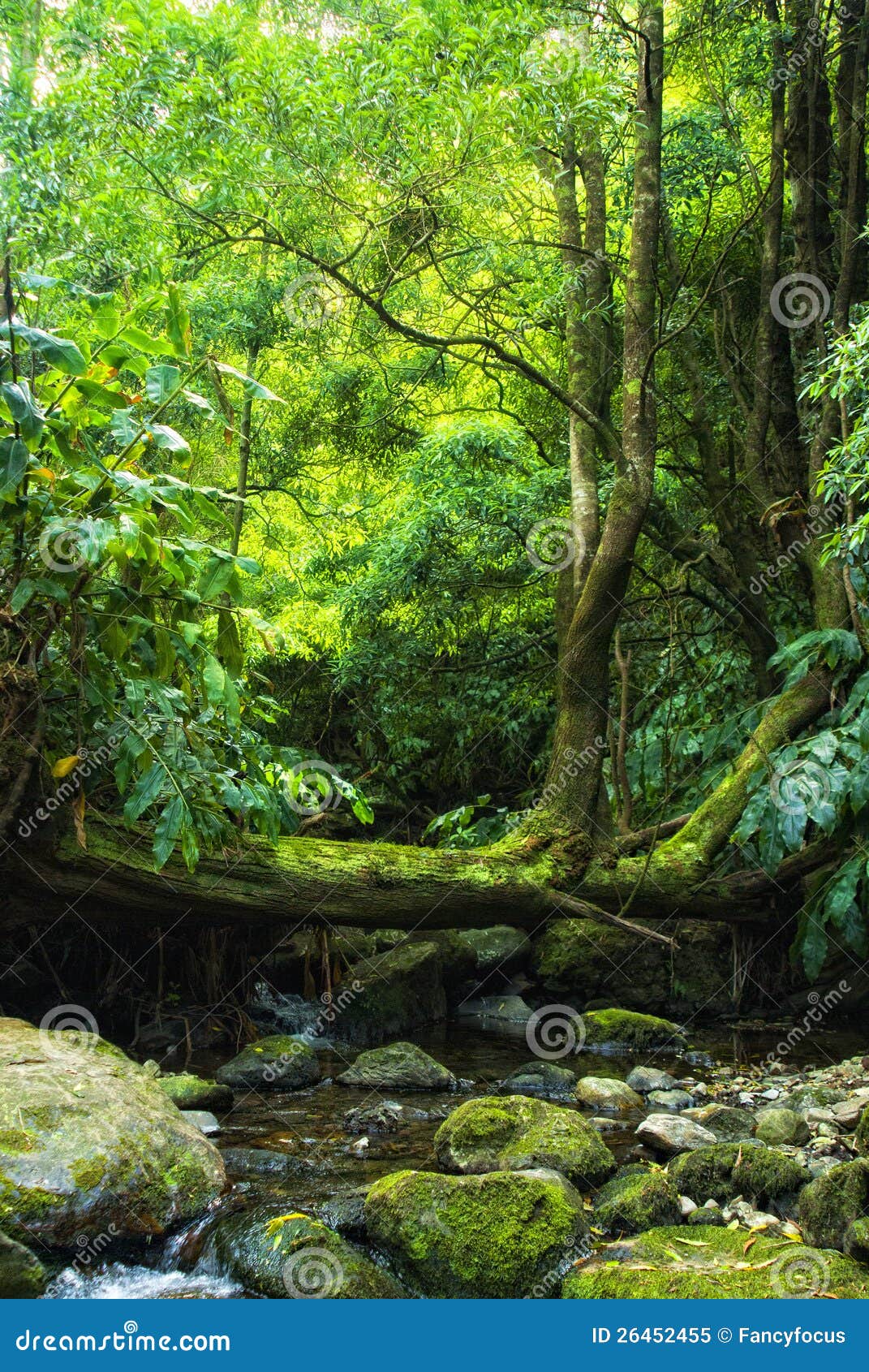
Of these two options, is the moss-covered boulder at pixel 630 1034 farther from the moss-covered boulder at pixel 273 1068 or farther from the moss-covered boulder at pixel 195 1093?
the moss-covered boulder at pixel 195 1093

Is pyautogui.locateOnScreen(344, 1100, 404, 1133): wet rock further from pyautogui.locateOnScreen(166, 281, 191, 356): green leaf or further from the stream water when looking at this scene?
pyautogui.locateOnScreen(166, 281, 191, 356): green leaf

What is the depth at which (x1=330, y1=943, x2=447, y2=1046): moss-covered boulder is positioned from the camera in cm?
565

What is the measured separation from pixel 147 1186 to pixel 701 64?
6.72 metres

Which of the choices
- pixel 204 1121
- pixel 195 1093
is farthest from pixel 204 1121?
pixel 195 1093

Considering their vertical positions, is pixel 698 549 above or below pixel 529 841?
above

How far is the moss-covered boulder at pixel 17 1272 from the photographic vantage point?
2.40 m

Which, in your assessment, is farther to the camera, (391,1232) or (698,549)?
(698,549)

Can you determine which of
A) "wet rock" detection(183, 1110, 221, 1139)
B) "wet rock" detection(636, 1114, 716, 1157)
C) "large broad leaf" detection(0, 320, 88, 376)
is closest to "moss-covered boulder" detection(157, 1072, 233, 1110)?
"wet rock" detection(183, 1110, 221, 1139)

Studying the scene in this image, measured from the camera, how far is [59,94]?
15.7ft

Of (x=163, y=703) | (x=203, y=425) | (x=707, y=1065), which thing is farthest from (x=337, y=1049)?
(x=203, y=425)

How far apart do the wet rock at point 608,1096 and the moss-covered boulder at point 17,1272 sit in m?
2.44

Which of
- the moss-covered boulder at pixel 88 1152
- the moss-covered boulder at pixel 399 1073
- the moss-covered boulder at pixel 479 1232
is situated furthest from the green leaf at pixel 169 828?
the moss-covered boulder at pixel 399 1073

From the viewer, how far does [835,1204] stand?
8.98 ft

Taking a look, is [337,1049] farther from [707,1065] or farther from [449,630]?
[449,630]
